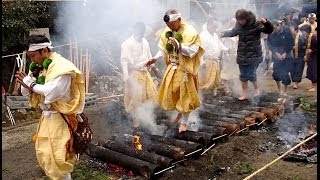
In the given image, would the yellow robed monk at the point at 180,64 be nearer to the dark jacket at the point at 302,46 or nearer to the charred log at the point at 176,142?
the charred log at the point at 176,142

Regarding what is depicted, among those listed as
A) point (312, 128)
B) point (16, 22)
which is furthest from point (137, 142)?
point (16, 22)

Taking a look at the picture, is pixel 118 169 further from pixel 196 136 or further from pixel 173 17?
pixel 173 17

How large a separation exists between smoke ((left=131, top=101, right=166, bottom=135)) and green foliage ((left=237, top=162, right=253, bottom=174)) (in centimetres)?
172

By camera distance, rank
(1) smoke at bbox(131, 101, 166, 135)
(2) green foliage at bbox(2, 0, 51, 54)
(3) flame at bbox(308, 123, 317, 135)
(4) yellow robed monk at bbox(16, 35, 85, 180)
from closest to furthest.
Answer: (4) yellow robed monk at bbox(16, 35, 85, 180) < (1) smoke at bbox(131, 101, 166, 135) < (3) flame at bbox(308, 123, 317, 135) < (2) green foliage at bbox(2, 0, 51, 54)

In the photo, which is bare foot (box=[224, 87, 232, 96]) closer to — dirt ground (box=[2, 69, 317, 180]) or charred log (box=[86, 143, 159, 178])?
dirt ground (box=[2, 69, 317, 180])

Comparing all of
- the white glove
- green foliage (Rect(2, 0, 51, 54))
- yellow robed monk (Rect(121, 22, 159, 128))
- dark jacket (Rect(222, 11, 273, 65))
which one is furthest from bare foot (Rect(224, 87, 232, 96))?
the white glove

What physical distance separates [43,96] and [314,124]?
18.4 feet

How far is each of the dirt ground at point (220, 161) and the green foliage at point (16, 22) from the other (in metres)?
3.59


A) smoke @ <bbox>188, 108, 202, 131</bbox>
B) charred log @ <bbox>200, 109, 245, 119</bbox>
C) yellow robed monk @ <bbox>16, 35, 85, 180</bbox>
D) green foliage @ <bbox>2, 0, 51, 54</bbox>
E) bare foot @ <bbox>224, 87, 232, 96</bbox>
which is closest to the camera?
yellow robed monk @ <bbox>16, 35, 85, 180</bbox>

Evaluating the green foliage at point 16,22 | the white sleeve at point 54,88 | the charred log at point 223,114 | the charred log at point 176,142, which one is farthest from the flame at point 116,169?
the green foliage at point 16,22

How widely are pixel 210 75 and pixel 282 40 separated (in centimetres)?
199

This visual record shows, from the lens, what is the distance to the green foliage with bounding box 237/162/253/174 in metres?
5.86

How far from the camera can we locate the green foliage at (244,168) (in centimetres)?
586

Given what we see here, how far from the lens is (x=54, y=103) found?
483 cm
